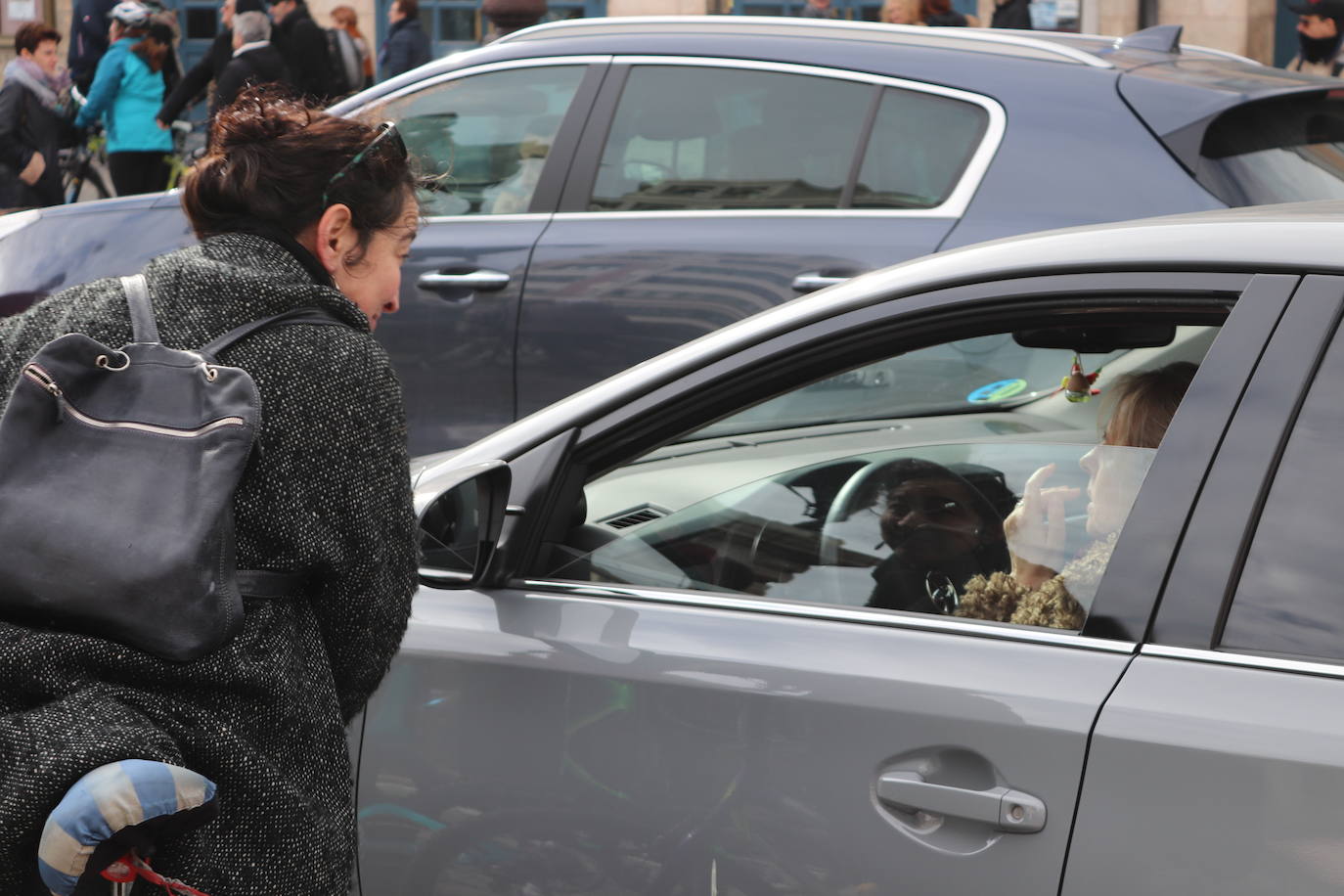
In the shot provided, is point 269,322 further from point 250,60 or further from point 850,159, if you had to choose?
point 250,60

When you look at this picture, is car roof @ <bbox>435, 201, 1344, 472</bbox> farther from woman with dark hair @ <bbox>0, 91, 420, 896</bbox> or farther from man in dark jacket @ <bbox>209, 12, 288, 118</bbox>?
man in dark jacket @ <bbox>209, 12, 288, 118</bbox>

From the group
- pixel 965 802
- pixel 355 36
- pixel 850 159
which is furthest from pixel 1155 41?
pixel 355 36

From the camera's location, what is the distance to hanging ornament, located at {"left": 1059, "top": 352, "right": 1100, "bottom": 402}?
236cm

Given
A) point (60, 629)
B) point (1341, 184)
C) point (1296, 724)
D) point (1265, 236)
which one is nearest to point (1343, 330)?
point (1265, 236)

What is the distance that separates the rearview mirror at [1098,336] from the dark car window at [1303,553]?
12.1 inches

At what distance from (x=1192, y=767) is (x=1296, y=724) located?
114 mm

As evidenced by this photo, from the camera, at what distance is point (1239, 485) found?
70.7 inches

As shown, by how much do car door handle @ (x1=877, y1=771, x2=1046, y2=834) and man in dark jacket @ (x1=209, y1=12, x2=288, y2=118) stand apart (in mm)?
7957

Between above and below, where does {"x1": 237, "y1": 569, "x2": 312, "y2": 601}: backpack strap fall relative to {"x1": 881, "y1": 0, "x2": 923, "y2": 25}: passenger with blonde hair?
above

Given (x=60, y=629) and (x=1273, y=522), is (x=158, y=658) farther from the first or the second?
(x=1273, y=522)

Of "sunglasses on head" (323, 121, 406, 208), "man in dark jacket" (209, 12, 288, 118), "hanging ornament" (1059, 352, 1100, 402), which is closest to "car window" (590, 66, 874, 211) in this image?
"hanging ornament" (1059, 352, 1100, 402)

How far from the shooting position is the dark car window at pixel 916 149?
4.57 metres

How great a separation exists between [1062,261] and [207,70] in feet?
29.7

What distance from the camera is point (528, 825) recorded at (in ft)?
7.18
